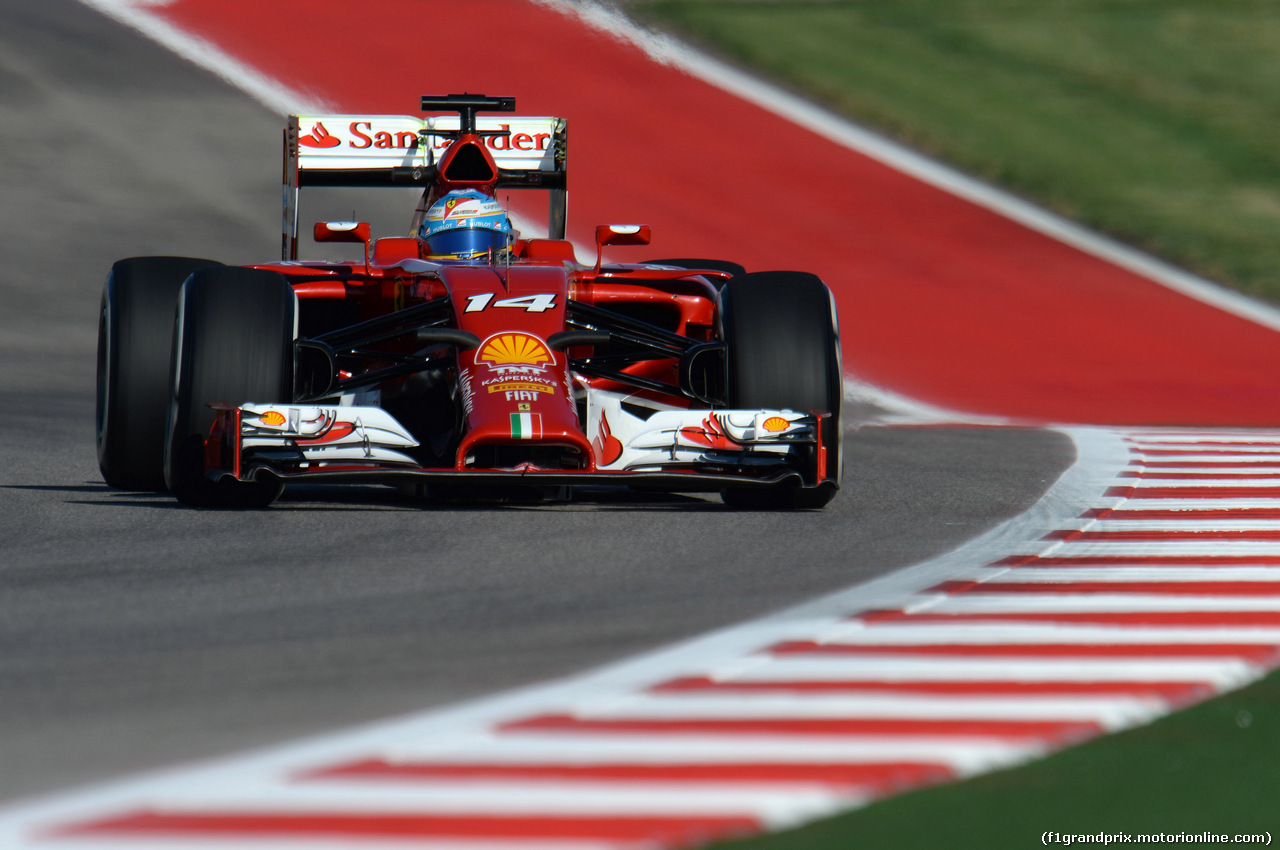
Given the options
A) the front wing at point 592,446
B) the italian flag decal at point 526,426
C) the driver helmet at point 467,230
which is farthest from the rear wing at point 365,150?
the italian flag decal at point 526,426

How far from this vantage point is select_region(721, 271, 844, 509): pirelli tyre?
8.98 m

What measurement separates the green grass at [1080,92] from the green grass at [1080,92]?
4 cm

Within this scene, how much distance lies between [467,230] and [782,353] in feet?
7.02

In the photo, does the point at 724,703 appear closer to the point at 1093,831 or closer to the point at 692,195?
the point at 1093,831

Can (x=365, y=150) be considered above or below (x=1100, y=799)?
above

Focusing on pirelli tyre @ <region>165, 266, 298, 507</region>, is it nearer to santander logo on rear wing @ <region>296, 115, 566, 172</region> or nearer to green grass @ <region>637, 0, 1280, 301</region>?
santander logo on rear wing @ <region>296, 115, 566, 172</region>

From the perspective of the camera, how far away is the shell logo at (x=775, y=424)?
339 inches

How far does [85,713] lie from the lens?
4.76 meters

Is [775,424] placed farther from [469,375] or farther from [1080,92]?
[1080,92]

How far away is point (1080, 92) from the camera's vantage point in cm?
2855

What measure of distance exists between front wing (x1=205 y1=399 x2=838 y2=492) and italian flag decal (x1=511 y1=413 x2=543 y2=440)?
1 centimetres

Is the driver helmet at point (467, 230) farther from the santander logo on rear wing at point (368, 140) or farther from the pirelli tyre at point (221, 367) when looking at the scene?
the pirelli tyre at point (221, 367)

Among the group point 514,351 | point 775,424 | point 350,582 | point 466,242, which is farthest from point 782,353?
point 350,582

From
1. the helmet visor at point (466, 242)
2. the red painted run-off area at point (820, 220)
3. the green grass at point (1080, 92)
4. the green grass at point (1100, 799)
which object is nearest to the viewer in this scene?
the green grass at point (1100, 799)
